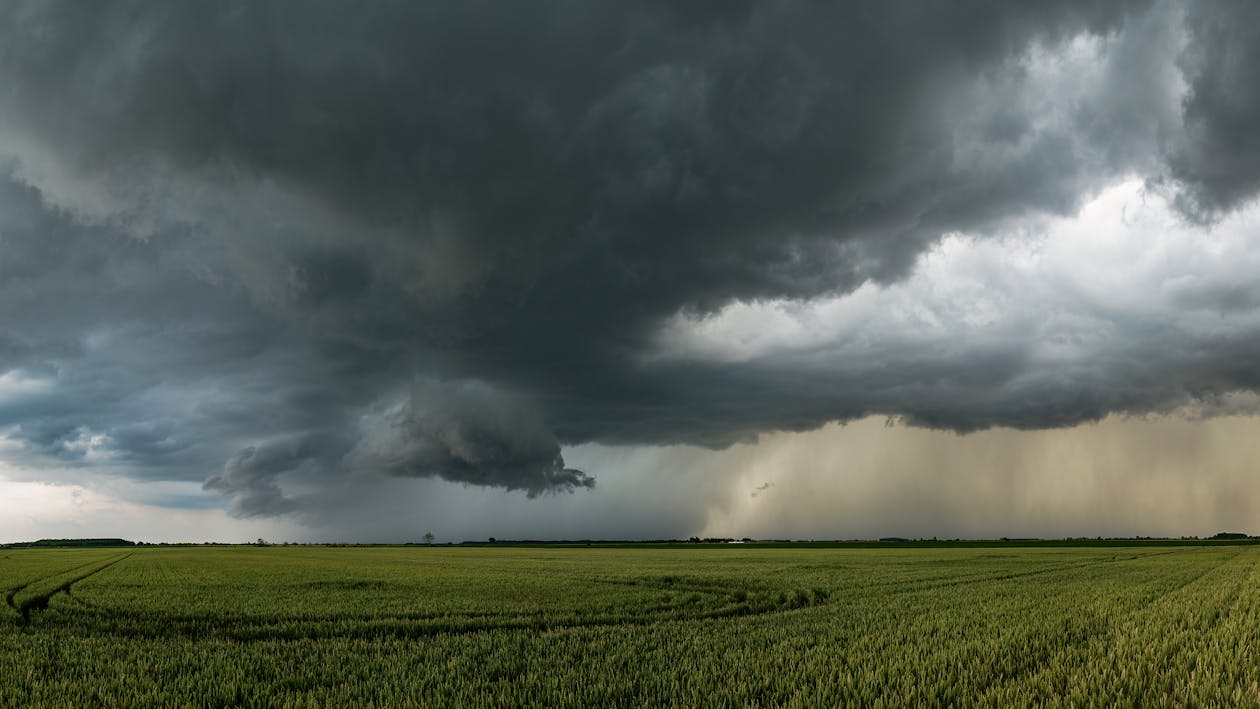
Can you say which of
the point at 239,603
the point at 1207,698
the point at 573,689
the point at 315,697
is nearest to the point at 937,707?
the point at 1207,698

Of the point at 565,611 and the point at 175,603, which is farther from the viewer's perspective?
the point at 175,603

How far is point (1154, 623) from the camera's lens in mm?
16875

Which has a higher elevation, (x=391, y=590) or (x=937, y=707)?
(x=937, y=707)

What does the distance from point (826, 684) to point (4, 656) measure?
59.5 ft

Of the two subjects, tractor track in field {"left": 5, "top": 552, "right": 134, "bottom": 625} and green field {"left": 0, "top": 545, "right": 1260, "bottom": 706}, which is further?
tractor track in field {"left": 5, "top": 552, "right": 134, "bottom": 625}

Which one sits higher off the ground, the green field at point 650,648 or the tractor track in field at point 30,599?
the green field at point 650,648

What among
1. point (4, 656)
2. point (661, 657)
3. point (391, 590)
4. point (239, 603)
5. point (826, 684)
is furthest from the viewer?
point (391, 590)

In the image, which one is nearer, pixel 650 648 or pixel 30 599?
pixel 650 648

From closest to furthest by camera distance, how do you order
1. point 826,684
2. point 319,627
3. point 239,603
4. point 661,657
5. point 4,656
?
1. point 826,684
2. point 661,657
3. point 4,656
4. point 319,627
5. point 239,603

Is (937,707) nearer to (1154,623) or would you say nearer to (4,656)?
(1154,623)

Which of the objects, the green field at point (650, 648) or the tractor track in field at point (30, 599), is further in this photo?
the tractor track in field at point (30, 599)

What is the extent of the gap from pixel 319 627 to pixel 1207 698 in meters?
20.6

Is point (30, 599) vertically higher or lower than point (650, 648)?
lower

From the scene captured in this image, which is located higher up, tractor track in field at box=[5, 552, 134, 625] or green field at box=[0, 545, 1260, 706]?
green field at box=[0, 545, 1260, 706]
